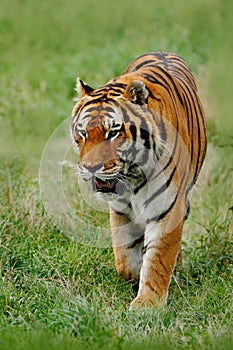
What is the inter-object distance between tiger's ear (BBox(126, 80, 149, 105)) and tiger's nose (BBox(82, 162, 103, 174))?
504 mm

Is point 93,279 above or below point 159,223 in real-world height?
below

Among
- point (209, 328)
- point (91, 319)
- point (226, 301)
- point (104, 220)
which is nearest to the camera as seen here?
point (91, 319)

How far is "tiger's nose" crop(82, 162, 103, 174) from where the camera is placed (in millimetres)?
4711

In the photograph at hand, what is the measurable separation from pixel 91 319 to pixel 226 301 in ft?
3.87

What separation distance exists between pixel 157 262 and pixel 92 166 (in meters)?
0.92

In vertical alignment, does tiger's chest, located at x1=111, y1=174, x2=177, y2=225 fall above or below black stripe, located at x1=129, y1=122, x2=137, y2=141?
below

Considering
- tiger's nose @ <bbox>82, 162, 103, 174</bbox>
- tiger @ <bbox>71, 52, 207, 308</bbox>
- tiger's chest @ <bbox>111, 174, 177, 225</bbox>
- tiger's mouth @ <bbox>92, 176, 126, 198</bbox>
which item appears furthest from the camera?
tiger's chest @ <bbox>111, 174, 177, 225</bbox>

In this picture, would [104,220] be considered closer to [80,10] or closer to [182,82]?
[182,82]

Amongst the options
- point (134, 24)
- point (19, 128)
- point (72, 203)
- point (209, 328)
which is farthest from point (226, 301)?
point (134, 24)

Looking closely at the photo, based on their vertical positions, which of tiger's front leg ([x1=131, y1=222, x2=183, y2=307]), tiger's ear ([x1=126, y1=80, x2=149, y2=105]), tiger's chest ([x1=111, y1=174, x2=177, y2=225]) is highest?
tiger's ear ([x1=126, y1=80, x2=149, y2=105])

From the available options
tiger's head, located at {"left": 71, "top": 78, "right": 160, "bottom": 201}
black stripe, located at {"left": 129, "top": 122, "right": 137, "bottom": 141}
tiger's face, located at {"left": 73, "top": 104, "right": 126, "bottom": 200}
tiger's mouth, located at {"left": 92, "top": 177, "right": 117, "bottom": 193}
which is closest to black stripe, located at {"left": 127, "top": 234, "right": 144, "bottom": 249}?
tiger's head, located at {"left": 71, "top": 78, "right": 160, "bottom": 201}

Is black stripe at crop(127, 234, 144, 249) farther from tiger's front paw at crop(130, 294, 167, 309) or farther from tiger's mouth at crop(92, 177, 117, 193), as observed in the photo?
tiger's mouth at crop(92, 177, 117, 193)

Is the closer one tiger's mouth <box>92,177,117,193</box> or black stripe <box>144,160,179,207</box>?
tiger's mouth <box>92,177,117,193</box>

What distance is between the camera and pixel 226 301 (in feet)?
16.4
